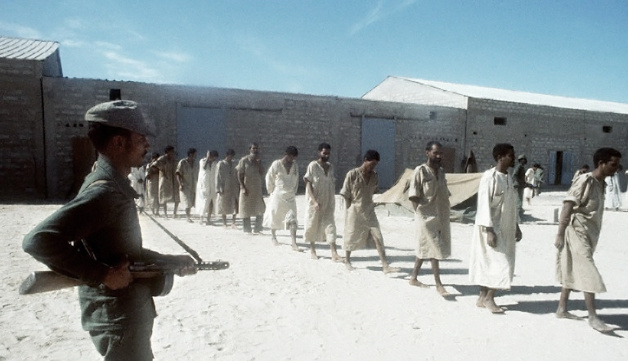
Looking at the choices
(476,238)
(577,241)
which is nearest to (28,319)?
(476,238)

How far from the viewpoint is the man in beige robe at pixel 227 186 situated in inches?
331

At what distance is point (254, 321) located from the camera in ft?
11.7

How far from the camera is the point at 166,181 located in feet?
31.5

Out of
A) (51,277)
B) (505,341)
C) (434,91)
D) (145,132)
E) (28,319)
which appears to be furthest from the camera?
(434,91)

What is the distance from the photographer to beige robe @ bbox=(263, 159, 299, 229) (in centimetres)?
671

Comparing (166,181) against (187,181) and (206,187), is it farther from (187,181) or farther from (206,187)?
(206,187)

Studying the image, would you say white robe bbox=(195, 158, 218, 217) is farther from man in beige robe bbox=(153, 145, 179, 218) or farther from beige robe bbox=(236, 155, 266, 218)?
beige robe bbox=(236, 155, 266, 218)

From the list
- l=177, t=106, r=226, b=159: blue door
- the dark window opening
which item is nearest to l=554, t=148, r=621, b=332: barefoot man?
the dark window opening

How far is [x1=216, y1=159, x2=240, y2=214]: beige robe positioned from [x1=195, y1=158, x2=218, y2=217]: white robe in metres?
0.44

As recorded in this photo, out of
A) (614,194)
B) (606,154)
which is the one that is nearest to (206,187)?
(606,154)

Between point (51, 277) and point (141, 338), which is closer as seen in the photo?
point (51, 277)

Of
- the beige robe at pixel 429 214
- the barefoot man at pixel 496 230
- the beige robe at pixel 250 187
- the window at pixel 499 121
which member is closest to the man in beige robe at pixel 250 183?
the beige robe at pixel 250 187

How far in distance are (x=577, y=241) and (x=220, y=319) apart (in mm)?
3165

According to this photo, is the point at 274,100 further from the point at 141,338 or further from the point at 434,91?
the point at 141,338
